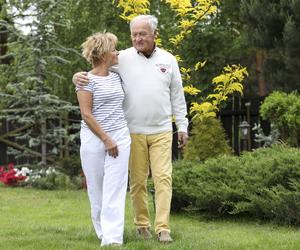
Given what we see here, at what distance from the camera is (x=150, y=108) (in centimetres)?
575

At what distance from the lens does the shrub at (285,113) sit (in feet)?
34.2

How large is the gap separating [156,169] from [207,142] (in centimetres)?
455

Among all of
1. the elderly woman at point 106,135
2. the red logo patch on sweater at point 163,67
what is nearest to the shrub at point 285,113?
the red logo patch on sweater at point 163,67

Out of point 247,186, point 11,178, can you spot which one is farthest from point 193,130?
point 11,178

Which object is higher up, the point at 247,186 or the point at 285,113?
the point at 285,113

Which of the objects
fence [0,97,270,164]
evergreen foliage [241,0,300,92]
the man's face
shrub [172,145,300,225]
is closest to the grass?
shrub [172,145,300,225]

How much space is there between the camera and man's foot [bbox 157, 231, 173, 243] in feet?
18.7

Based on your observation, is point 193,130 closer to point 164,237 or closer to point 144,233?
point 144,233

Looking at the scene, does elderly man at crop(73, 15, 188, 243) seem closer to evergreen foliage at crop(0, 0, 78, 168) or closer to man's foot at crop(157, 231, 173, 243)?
man's foot at crop(157, 231, 173, 243)

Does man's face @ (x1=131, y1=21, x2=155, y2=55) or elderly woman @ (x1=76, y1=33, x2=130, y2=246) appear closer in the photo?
elderly woman @ (x1=76, y1=33, x2=130, y2=246)

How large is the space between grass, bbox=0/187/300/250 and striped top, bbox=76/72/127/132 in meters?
1.05

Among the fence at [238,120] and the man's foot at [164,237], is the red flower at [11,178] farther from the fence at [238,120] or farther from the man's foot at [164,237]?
the man's foot at [164,237]

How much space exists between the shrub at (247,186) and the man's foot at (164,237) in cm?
153

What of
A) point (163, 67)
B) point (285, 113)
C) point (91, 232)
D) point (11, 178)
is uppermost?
point (163, 67)
